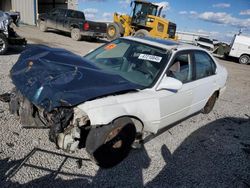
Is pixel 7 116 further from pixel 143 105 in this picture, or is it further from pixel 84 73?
pixel 143 105

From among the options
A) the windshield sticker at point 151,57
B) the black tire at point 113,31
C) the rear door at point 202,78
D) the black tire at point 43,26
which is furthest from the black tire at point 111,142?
the black tire at point 43,26

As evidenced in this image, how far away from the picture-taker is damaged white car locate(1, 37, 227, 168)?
2.88 meters

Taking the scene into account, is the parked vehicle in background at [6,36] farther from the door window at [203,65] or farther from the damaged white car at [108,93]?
the door window at [203,65]

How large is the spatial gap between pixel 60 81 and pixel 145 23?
14.6m

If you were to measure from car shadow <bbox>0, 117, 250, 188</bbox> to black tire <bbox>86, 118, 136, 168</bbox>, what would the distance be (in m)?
0.13

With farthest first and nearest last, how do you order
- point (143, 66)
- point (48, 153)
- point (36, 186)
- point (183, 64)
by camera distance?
point (183, 64)
point (143, 66)
point (48, 153)
point (36, 186)

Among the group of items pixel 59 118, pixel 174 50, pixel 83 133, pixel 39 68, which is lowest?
pixel 83 133

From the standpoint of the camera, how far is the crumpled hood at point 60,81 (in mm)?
2787

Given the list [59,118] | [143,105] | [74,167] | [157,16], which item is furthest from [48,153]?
[157,16]

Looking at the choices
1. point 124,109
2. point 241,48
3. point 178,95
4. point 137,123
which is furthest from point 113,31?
point 124,109

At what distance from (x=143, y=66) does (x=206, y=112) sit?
251 centimetres

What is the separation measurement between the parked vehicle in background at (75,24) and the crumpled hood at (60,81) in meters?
12.8

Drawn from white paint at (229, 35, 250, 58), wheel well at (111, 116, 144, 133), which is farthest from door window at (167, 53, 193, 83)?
white paint at (229, 35, 250, 58)

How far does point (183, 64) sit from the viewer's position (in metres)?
4.13
